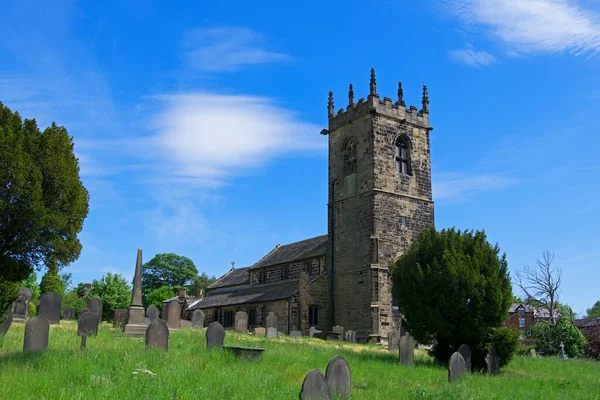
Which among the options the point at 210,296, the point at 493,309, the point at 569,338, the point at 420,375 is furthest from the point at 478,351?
the point at 210,296

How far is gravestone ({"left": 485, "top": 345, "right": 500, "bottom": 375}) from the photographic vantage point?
2078 centimetres

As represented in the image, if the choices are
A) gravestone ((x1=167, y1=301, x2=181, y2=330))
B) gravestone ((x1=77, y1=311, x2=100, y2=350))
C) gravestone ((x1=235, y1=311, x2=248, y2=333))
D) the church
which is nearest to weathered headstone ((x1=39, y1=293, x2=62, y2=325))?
gravestone ((x1=167, y1=301, x2=181, y2=330))

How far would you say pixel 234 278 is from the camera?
48.4 m

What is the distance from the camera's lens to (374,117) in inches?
1372

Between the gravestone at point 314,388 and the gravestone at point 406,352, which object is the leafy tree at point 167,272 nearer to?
the gravestone at point 406,352

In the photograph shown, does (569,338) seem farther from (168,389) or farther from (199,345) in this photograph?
(168,389)

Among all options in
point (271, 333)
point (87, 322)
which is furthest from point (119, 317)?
point (87, 322)

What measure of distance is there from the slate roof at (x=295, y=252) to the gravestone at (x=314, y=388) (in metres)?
26.2

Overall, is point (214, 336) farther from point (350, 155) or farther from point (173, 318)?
point (350, 155)

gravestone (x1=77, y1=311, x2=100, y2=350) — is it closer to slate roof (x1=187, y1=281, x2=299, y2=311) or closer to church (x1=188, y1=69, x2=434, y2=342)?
church (x1=188, y1=69, x2=434, y2=342)

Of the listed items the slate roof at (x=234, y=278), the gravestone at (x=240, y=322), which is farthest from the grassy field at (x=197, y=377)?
the slate roof at (x=234, y=278)

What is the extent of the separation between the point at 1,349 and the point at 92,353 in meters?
3.43

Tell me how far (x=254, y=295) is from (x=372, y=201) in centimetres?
1137

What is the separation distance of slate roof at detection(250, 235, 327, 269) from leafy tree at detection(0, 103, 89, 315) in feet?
63.2
